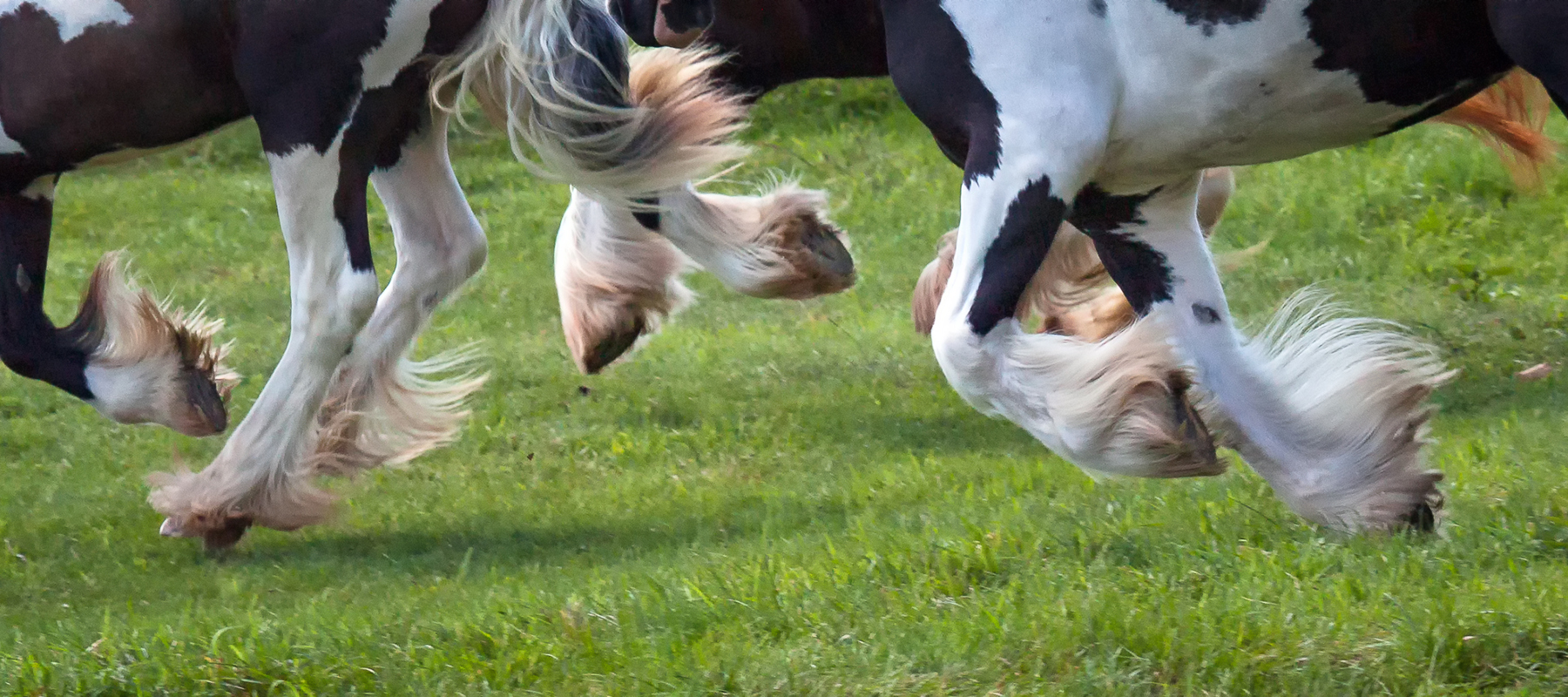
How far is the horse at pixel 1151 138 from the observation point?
10.8 feet

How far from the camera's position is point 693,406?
20.2 feet

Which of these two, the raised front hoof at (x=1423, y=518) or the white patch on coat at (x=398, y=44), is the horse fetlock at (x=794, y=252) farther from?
the raised front hoof at (x=1423, y=518)

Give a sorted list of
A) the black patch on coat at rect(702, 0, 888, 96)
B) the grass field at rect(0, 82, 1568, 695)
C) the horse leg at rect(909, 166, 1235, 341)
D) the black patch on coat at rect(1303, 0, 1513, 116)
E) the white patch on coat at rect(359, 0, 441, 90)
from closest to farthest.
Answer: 1. the grass field at rect(0, 82, 1568, 695)
2. the black patch on coat at rect(1303, 0, 1513, 116)
3. the black patch on coat at rect(702, 0, 888, 96)
4. the white patch on coat at rect(359, 0, 441, 90)
5. the horse leg at rect(909, 166, 1235, 341)

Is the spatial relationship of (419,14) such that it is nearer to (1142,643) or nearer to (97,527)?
(97,527)

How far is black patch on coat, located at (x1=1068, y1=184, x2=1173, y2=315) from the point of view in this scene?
12.8ft

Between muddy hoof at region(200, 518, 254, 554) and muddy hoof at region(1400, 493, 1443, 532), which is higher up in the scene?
muddy hoof at region(1400, 493, 1443, 532)

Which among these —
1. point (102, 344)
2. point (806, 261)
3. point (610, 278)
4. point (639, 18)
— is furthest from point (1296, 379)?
point (102, 344)

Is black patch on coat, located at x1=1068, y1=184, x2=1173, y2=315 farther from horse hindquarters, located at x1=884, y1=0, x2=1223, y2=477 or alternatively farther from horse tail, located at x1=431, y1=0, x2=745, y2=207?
horse tail, located at x1=431, y1=0, x2=745, y2=207

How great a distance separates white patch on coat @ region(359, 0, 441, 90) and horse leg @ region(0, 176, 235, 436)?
104cm

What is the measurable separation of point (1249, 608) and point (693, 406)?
3211 millimetres

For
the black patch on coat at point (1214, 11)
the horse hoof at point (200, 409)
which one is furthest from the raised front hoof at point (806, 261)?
the black patch on coat at point (1214, 11)

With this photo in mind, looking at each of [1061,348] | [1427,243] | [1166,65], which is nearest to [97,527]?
[1061,348]

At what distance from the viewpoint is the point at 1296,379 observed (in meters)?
3.71

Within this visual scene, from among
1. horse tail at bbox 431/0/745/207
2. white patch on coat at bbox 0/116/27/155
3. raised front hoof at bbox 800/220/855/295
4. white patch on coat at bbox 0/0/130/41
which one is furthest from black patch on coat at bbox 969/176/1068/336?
Answer: white patch on coat at bbox 0/116/27/155
